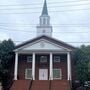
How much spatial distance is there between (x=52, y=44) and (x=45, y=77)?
424cm

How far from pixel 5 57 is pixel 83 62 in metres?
9.16

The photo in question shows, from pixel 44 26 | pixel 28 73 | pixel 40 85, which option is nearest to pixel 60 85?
pixel 40 85

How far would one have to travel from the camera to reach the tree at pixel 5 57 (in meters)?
32.2

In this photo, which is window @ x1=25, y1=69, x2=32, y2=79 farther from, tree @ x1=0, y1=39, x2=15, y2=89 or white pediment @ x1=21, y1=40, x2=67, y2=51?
white pediment @ x1=21, y1=40, x2=67, y2=51

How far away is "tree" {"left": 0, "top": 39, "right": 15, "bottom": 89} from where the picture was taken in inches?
1269

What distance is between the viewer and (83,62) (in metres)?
31.9

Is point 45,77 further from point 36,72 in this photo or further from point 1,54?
point 1,54

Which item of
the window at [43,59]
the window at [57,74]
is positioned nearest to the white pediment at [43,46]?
the window at [43,59]

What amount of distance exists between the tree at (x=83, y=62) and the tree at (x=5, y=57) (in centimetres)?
797

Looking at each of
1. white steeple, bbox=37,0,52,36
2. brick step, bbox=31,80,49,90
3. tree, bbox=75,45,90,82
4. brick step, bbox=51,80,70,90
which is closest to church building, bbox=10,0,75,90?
tree, bbox=75,45,90,82

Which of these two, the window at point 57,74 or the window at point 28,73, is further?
the window at point 28,73

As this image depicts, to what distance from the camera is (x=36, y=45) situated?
1294 inches

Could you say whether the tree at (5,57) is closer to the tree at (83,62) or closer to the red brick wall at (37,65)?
the red brick wall at (37,65)

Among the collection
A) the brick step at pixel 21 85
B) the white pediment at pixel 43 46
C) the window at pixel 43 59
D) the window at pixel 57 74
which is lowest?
the brick step at pixel 21 85
